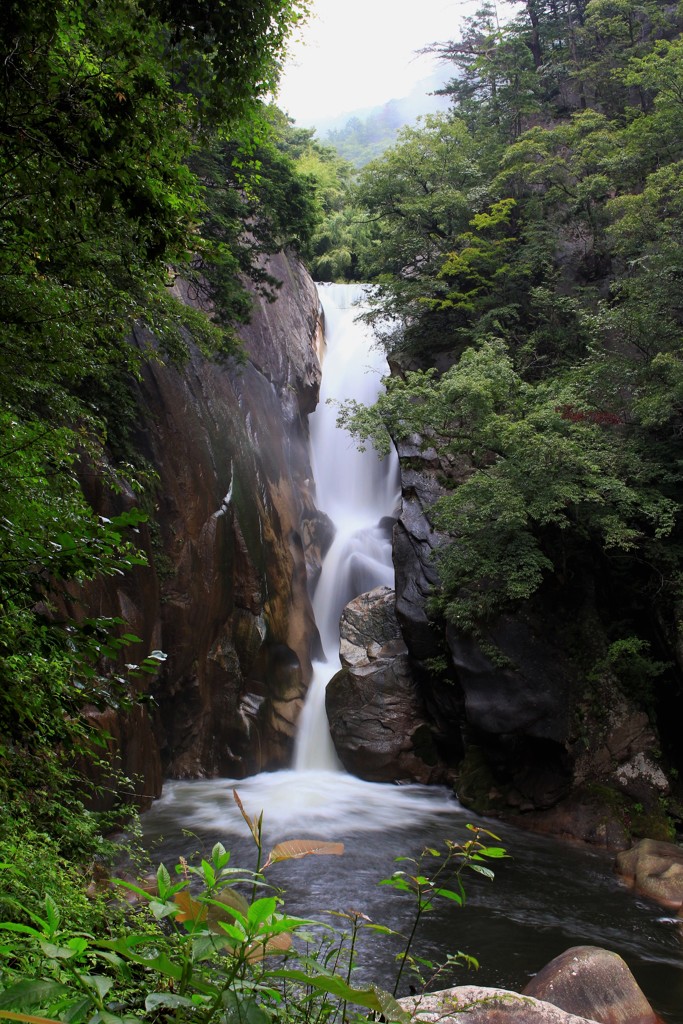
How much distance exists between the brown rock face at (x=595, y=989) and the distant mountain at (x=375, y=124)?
75.8 metres

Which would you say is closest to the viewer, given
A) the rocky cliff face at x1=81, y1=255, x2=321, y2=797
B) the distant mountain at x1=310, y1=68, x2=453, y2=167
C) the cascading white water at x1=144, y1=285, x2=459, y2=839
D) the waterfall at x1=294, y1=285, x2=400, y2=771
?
the cascading white water at x1=144, y1=285, x2=459, y2=839

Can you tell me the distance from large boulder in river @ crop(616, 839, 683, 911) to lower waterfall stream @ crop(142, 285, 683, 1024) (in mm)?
230

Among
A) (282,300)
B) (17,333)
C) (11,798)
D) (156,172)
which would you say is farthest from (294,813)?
(282,300)

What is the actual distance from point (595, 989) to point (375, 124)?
343 ft

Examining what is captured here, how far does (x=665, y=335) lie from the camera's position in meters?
11.2

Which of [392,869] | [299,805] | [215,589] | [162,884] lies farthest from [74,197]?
[299,805]

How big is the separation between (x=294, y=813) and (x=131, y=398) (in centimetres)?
710

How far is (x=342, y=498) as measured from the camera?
2039 cm

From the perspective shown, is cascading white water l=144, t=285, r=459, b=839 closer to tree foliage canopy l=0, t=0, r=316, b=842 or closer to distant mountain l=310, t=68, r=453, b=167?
tree foliage canopy l=0, t=0, r=316, b=842

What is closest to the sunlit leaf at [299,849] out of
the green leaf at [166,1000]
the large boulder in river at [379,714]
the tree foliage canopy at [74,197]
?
the green leaf at [166,1000]

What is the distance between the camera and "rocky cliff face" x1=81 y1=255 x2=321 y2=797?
10.9m

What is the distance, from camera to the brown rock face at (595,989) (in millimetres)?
5012

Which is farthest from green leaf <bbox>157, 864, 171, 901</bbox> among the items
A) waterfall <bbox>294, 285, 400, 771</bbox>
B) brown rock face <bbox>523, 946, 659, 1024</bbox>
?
waterfall <bbox>294, 285, 400, 771</bbox>

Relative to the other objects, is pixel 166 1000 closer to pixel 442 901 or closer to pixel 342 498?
pixel 442 901
